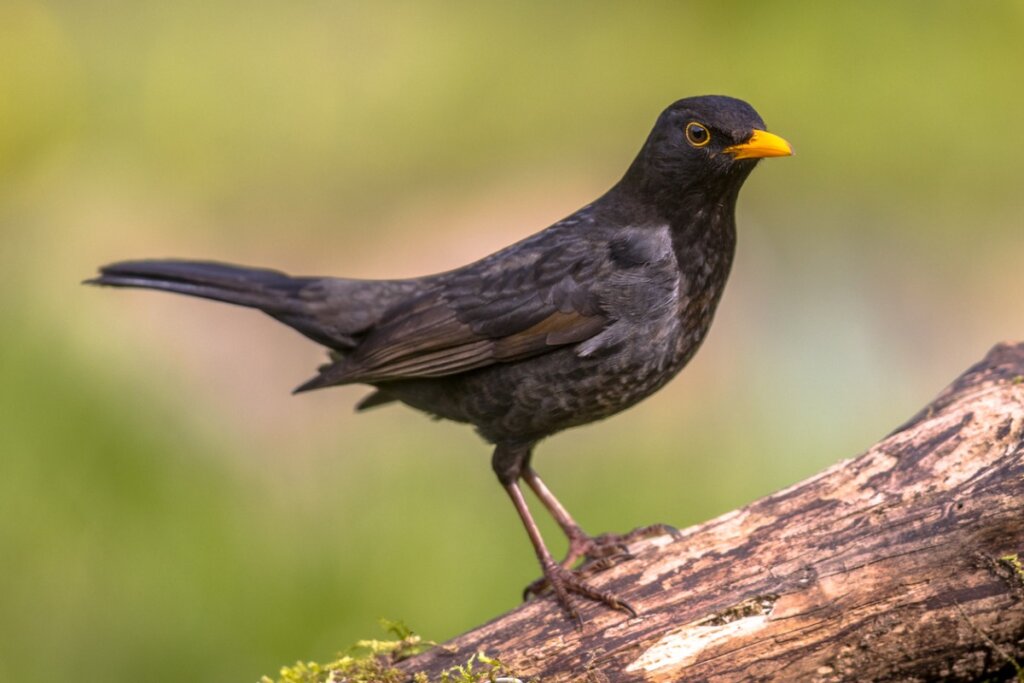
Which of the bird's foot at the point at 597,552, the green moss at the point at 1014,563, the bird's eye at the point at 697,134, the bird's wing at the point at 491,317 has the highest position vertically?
the bird's eye at the point at 697,134

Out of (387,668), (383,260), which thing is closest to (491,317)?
(387,668)

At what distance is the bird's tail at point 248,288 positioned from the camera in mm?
5648

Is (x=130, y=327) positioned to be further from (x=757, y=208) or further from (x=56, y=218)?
(x=757, y=208)

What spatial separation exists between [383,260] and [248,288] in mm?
3555

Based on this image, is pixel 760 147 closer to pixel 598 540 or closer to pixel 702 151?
pixel 702 151

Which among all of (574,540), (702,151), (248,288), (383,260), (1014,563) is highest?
(383,260)

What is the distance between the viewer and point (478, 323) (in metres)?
5.18

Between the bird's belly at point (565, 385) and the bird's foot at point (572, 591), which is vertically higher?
the bird's belly at point (565, 385)

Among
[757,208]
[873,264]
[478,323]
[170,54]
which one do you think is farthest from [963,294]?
[170,54]

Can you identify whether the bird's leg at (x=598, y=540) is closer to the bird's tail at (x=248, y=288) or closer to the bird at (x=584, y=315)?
the bird at (x=584, y=315)

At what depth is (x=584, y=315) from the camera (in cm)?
497

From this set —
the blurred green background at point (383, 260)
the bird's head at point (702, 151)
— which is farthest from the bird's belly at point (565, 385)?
the blurred green background at point (383, 260)

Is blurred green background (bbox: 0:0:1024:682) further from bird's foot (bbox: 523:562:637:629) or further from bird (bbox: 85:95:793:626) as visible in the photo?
bird's foot (bbox: 523:562:637:629)

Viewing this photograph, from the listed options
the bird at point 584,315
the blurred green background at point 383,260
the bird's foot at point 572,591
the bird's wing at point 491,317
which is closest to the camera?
the bird's foot at point 572,591
